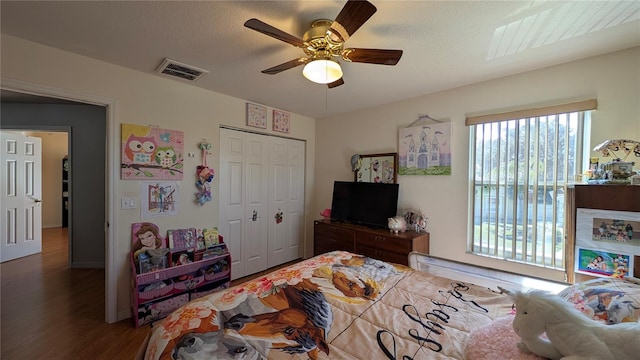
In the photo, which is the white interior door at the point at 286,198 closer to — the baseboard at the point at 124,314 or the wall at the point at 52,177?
the baseboard at the point at 124,314

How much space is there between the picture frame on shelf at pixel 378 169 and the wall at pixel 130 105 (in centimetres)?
168

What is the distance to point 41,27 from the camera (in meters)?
1.62

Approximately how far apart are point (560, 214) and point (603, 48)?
4.36ft

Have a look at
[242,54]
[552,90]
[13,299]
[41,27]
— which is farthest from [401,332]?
[13,299]

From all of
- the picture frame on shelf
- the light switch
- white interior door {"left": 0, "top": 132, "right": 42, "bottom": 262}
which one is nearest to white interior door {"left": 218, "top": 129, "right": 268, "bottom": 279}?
the light switch

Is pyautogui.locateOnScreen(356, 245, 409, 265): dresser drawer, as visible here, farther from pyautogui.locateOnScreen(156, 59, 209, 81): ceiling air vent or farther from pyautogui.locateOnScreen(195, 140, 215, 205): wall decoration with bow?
pyautogui.locateOnScreen(156, 59, 209, 81): ceiling air vent

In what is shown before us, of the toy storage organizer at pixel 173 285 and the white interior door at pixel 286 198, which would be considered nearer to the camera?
the toy storage organizer at pixel 173 285

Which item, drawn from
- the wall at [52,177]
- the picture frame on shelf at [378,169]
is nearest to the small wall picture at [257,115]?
the picture frame on shelf at [378,169]

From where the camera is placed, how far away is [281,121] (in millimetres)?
3492

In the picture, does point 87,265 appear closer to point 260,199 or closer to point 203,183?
point 203,183

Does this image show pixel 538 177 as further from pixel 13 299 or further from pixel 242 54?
pixel 13 299

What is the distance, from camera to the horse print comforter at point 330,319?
0.94m

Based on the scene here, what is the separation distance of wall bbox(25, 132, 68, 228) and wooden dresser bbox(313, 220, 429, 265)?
648 centimetres

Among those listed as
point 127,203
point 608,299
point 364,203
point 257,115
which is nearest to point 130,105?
point 127,203
